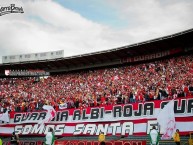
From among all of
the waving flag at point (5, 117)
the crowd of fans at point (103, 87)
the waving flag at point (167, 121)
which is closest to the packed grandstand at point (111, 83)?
the crowd of fans at point (103, 87)

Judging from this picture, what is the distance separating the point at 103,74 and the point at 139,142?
714 inches

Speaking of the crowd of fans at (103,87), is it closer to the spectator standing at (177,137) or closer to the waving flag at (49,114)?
the waving flag at (49,114)

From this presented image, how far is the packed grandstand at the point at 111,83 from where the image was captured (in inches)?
894

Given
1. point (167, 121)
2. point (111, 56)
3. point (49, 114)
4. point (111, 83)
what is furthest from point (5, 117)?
point (111, 56)

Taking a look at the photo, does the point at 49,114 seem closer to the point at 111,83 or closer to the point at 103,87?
the point at 103,87

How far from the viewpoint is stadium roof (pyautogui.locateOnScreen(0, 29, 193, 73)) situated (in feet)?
97.9

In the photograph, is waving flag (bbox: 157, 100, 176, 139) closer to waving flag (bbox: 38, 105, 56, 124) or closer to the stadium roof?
waving flag (bbox: 38, 105, 56, 124)

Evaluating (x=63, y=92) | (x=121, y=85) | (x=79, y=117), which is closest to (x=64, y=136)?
(x=79, y=117)

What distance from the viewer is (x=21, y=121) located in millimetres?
24922

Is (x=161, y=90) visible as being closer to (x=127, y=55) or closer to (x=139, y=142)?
(x=139, y=142)

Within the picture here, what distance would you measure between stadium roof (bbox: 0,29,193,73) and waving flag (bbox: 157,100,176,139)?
41.6 feet

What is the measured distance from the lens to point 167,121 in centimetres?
1631

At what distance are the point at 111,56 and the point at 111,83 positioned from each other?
21.2 feet

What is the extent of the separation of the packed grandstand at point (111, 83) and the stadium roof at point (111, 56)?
9 centimetres
